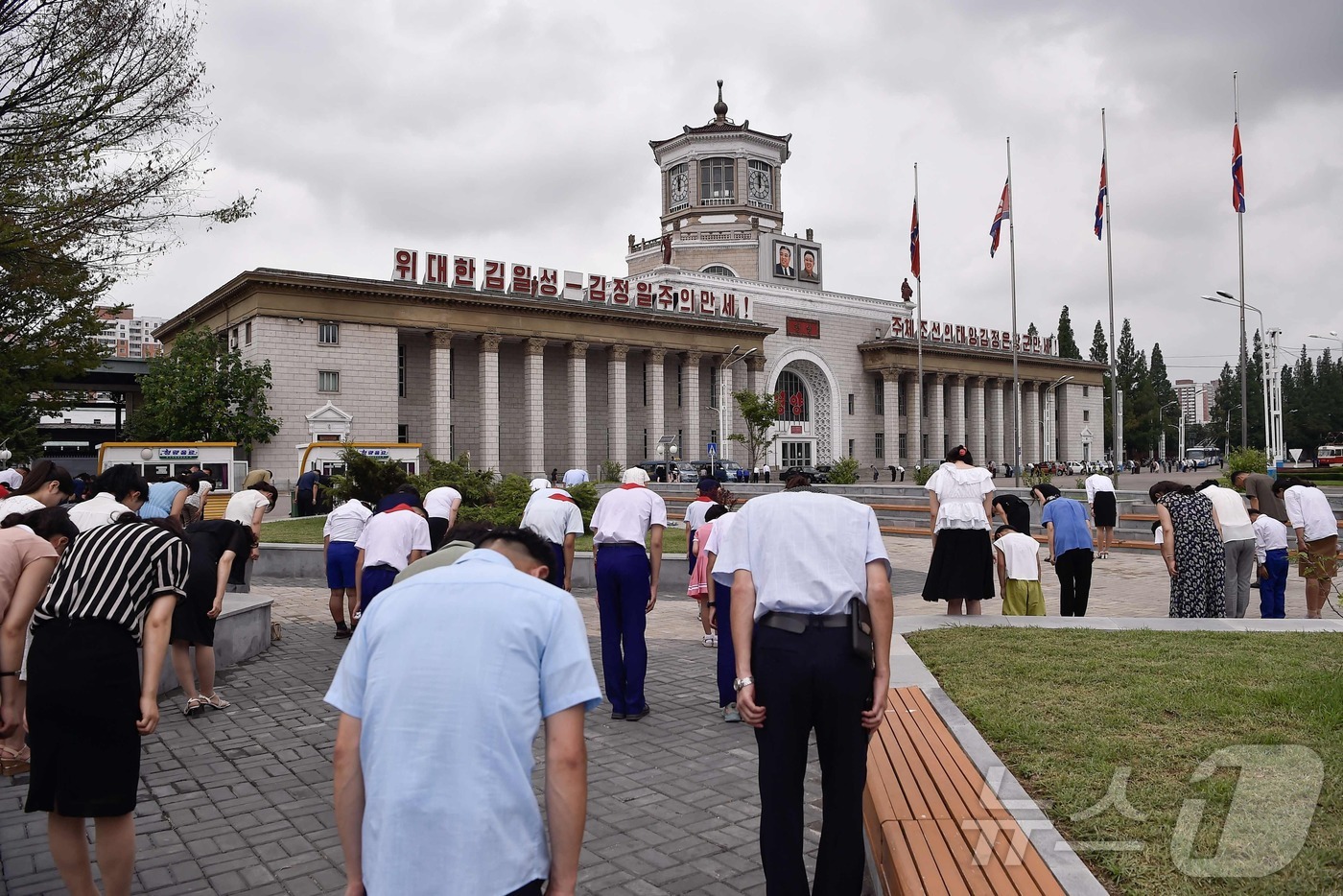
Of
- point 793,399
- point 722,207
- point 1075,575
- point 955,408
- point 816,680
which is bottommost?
point 1075,575

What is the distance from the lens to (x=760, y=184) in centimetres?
6912

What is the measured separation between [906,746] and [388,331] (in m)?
44.6

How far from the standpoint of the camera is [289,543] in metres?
17.5

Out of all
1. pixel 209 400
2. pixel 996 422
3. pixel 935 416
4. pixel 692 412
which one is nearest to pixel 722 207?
pixel 692 412

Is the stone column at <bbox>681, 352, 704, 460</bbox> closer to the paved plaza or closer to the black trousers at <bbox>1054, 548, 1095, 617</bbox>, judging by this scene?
the black trousers at <bbox>1054, 548, 1095, 617</bbox>

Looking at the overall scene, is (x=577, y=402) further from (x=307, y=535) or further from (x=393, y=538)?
(x=393, y=538)

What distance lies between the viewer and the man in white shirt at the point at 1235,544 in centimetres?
927

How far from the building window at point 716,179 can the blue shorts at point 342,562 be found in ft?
201

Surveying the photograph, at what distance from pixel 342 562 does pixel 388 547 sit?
2.17m

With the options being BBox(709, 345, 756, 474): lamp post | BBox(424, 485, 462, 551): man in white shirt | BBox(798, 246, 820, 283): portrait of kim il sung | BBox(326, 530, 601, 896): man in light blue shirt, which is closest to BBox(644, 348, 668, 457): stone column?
BBox(709, 345, 756, 474): lamp post

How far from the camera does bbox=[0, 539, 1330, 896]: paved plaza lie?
14.8ft

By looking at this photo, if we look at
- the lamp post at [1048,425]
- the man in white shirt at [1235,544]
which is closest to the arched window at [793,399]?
the lamp post at [1048,425]

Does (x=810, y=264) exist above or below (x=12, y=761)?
above

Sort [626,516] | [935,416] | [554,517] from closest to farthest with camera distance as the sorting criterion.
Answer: [626,516], [554,517], [935,416]
